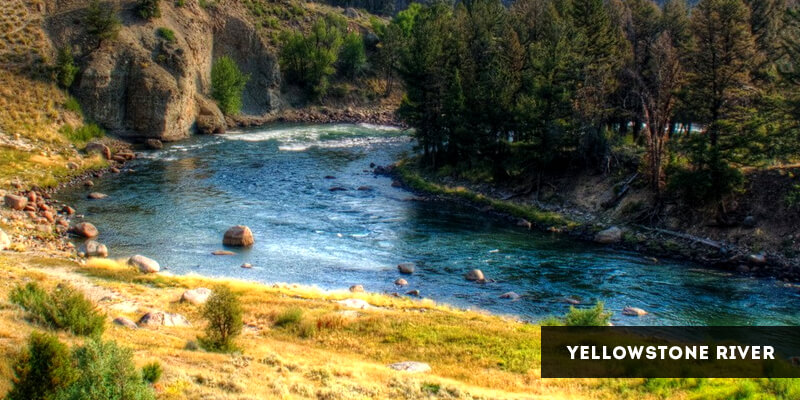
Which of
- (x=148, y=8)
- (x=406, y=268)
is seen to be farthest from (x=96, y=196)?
(x=148, y=8)

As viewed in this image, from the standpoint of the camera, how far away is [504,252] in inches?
1515

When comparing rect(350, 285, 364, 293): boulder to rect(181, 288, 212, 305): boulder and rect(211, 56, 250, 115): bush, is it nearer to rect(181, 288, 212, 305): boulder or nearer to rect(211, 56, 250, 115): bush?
rect(181, 288, 212, 305): boulder

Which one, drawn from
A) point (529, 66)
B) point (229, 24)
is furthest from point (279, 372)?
point (229, 24)

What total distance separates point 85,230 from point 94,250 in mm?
4490

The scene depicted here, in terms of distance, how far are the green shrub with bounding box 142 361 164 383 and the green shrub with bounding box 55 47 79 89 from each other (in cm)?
5755

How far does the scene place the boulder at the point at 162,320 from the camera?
22.5 meters

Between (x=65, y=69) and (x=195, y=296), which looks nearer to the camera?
(x=195, y=296)

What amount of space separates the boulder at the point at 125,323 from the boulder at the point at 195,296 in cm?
391

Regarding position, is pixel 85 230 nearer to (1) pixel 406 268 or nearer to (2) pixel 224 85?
(1) pixel 406 268

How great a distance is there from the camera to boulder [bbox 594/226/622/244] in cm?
4066

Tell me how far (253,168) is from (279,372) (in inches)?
1724

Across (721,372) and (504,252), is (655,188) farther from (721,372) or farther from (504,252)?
(721,372)

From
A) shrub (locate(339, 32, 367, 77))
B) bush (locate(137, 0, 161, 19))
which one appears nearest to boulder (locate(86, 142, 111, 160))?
bush (locate(137, 0, 161, 19))

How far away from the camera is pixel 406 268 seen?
34656mm
